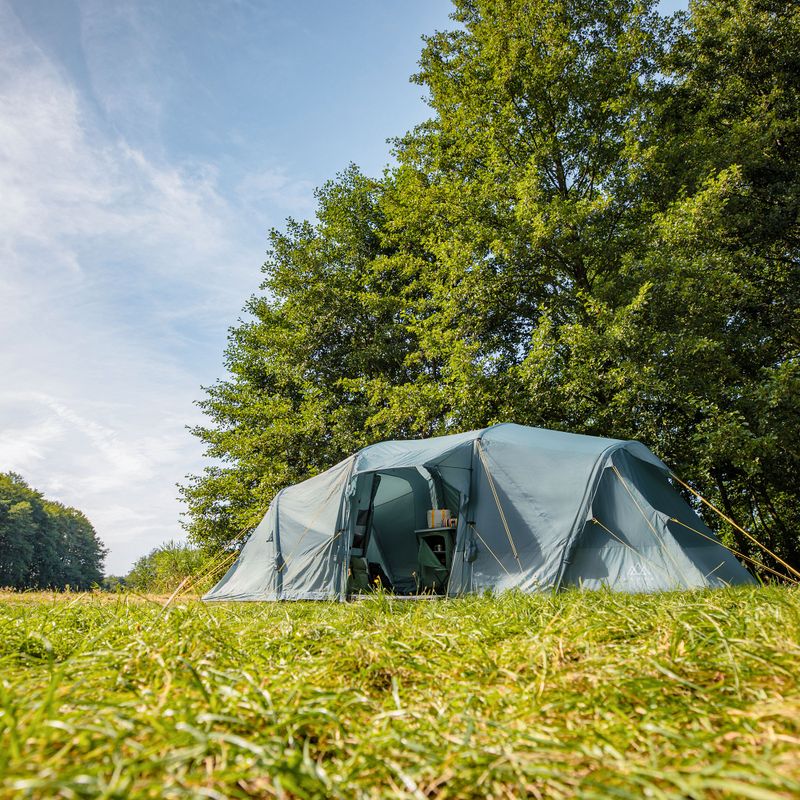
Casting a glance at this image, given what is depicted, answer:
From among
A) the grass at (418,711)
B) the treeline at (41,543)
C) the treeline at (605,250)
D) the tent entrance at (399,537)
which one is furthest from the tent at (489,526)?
the treeline at (41,543)

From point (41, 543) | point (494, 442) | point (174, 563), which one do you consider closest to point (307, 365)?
point (174, 563)

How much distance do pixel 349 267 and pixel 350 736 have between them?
15.6 m

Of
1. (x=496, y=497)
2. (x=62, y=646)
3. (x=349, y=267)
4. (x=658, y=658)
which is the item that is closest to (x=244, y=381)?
(x=349, y=267)

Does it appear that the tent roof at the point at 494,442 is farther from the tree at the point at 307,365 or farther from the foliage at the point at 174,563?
the foliage at the point at 174,563

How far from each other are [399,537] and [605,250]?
21.1ft

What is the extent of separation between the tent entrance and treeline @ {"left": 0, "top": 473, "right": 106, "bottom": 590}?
101 feet

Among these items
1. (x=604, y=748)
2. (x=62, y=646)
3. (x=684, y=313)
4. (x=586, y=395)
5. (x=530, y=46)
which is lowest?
(x=604, y=748)

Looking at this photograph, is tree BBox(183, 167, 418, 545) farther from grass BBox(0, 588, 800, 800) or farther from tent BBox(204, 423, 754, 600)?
grass BBox(0, 588, 800, 800)

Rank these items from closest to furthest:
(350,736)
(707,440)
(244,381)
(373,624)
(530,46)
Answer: (350,736) < (373,624) < (707,440) < (530,46) < (244,381)

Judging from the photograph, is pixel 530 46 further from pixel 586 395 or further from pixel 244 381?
pixel 244 381

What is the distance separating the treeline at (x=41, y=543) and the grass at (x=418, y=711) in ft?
118

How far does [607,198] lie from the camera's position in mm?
9648

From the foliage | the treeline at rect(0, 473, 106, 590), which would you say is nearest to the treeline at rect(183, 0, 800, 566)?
the foliage

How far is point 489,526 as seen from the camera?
6426 mm
